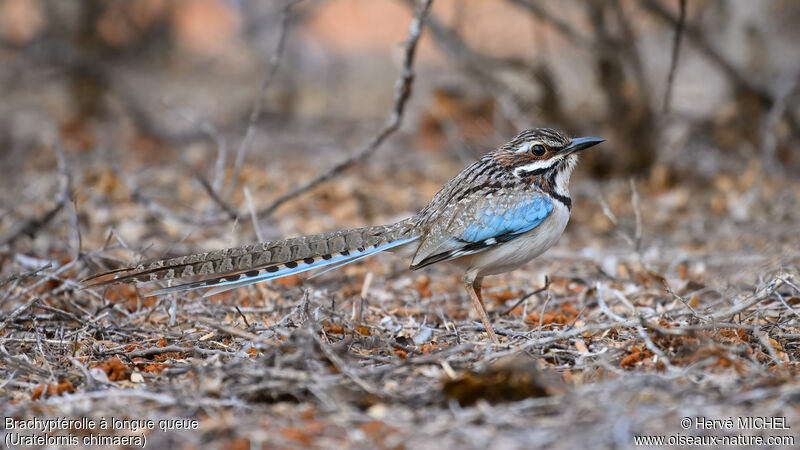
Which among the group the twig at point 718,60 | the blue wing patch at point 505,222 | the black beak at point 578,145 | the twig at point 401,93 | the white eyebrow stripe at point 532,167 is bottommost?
the blue wing patch at point 505,222

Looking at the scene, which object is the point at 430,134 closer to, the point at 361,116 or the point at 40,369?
the point at 361,116

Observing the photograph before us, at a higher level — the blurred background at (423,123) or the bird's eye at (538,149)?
the blurred background at (423,123)

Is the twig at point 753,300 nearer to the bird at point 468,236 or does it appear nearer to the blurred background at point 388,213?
the blurred background at point 388,213

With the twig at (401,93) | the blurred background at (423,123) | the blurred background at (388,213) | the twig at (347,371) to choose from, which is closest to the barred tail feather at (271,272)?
the blurred background at (388,213)

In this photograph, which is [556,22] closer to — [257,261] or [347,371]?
[257,261]

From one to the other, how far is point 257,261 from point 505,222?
161cm

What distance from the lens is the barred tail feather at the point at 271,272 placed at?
16.1 ft

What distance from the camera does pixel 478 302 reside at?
5.43m

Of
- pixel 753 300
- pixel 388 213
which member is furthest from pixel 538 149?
pixel 388 213

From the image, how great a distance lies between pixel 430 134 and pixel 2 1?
882 cm

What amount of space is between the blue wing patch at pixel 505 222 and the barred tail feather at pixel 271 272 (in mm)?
597

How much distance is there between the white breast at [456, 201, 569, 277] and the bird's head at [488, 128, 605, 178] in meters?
0.29

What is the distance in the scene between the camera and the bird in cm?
498

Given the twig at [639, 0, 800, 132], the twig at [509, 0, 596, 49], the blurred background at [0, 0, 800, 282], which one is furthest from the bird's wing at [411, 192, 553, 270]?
the twig at [639, 0, 800, 132]
